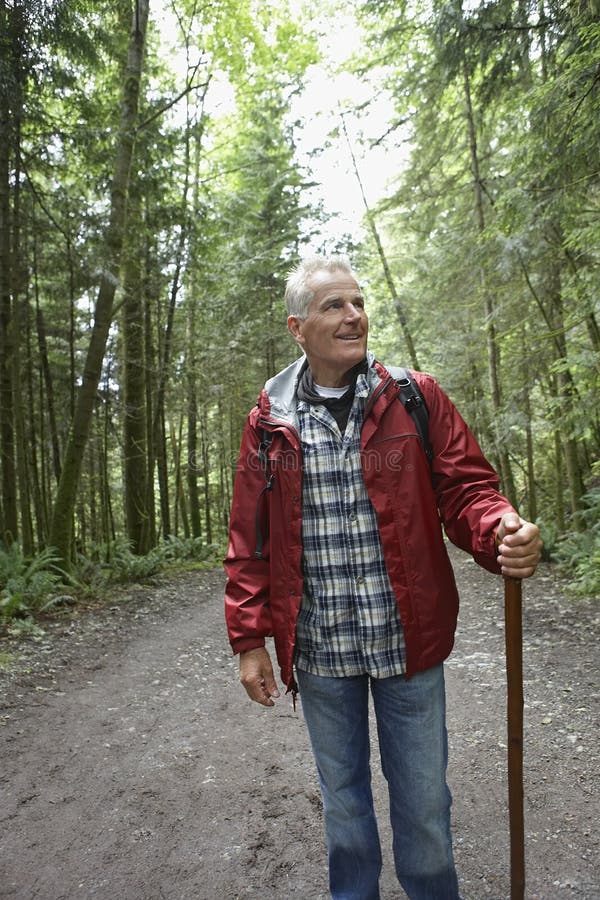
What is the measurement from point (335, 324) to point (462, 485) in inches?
29.6

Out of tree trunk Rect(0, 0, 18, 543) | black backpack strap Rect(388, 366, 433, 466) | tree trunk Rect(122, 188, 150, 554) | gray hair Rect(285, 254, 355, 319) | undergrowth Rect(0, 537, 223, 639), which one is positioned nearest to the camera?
black backpack strap Rect(388, 366, 433, 466)

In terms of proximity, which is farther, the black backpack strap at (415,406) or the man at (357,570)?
the black backpack strap at (415,406)

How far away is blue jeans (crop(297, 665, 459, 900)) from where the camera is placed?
82.8 inches

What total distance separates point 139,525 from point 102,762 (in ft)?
28.3

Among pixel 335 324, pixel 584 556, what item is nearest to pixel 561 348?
pixel 584 556

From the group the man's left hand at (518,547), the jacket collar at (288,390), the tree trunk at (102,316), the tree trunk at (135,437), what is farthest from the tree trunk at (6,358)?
the man's left hand at (518,547)

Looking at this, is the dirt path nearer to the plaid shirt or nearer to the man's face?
the plaid shirt

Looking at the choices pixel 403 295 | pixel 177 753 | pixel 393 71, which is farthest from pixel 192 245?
pixel 177 753

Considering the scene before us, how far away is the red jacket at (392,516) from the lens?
6.81 ft

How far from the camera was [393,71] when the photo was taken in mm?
12211

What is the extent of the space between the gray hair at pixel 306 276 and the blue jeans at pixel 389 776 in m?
1.39

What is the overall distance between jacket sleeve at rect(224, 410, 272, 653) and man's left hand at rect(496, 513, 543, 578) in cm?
90

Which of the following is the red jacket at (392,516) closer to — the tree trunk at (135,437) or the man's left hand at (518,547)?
the man's left hand at (518,547)

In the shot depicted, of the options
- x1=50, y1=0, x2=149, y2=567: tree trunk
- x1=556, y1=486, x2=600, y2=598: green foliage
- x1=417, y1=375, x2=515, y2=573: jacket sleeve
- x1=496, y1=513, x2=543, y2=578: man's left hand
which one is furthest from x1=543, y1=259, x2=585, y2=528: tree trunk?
x1=496, y1=513, x2=543, y2=578: man's left hand
